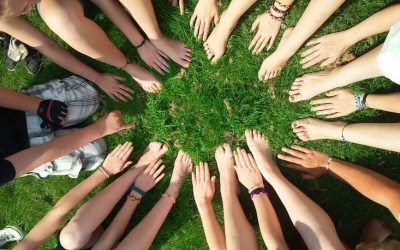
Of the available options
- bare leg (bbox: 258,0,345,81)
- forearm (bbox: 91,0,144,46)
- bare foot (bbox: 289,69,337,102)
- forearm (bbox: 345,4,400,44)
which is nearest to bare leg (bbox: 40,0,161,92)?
forearm (bbox: 91,0,144,46)

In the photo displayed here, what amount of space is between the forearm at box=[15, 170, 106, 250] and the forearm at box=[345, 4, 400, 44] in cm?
213

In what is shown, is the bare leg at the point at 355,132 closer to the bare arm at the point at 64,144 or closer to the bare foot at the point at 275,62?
the bare foot at the point at 275,62

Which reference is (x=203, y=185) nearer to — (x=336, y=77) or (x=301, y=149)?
(x=301, y=149)

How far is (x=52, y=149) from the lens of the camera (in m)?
2.62

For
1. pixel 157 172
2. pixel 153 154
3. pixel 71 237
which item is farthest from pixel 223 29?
pixel 71 237

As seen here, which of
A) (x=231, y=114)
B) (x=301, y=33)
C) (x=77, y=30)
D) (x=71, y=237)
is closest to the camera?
(x=77, y=30)

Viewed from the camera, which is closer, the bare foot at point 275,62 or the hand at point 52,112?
the hand at point 52,112

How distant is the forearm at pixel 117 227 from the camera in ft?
9.78

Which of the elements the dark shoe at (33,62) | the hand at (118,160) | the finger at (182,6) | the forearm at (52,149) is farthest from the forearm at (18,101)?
the finger at (182,6)

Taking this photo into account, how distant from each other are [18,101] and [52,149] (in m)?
0.38

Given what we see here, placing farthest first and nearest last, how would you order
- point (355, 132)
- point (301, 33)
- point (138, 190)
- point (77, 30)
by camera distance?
1. point (138, 190)
2. point (355, 132)
3. point (301, 33)
4. point (77, 30)

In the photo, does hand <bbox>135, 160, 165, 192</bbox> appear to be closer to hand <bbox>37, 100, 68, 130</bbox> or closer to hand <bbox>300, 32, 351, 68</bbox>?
hand <bbox>37, 100, 68, 130</bbox>

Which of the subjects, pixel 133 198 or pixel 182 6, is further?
pixel 133 198

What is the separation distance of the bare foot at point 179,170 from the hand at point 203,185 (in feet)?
0.28
